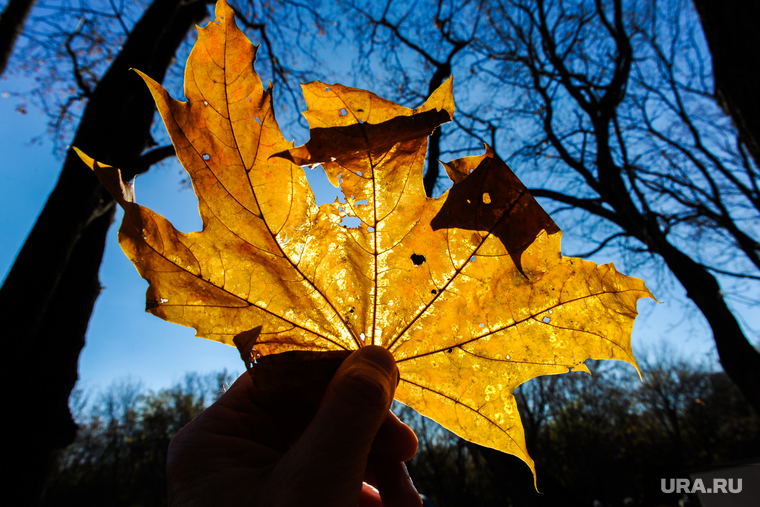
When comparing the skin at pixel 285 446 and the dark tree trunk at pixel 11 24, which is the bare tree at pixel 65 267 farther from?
the skin at pixel 285 446

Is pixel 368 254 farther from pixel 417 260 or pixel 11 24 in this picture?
pixel 11 24

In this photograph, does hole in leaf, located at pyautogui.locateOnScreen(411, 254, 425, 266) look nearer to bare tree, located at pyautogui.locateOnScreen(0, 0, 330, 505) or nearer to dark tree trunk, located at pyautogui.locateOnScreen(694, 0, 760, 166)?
bare tree, located at pyautogui.locateOnScreen(0, 0, 330, 505)

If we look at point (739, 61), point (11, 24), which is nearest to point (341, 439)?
point (739, 61)

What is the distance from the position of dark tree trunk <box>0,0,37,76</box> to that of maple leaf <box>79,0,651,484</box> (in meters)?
4.25

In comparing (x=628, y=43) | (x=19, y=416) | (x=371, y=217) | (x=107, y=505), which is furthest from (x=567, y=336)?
(x=107, y=505)

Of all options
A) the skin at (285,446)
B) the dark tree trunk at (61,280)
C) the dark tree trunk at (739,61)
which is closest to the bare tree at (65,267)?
the dark tree trunk at (61,280)

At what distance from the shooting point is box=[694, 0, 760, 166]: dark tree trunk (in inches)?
128

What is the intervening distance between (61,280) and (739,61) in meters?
6.63

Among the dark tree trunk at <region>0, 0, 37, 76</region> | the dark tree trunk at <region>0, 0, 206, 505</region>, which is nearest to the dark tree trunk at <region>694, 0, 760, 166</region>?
the dark tree trunk at <region>0, 0, 206, 505</region>

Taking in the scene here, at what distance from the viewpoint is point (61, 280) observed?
3.03 m

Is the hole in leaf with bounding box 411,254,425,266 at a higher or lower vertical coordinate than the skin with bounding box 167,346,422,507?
higher

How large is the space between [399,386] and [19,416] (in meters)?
2.92

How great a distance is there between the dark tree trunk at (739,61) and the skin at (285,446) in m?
4.46

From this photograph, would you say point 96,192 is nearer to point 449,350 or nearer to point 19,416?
point 19,416
